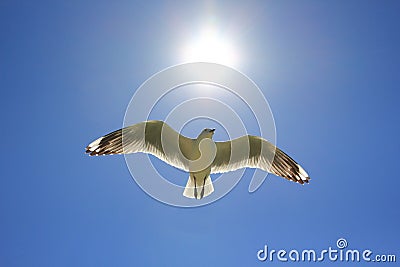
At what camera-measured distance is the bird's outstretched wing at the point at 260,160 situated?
5.33 metres

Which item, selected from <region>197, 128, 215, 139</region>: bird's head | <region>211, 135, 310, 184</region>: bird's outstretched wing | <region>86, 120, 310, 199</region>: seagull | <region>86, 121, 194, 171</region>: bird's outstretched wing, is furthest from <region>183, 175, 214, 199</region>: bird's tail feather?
<region>197, 128, 215, 139</region>: bird's head

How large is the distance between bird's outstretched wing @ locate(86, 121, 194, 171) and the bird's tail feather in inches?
13.2

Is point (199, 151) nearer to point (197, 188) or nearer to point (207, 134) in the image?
point (207, 134)

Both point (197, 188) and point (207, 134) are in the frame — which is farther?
point (197, 188)

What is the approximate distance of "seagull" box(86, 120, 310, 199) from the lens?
5.04 metres

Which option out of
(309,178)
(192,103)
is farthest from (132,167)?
(309,178)

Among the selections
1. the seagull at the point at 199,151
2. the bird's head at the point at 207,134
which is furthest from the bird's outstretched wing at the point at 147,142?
the bird's head at the point at 207,134

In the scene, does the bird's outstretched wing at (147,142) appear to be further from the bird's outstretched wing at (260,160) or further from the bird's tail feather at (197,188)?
the bird's outstretched wing at (260,160)

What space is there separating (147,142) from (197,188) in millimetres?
846

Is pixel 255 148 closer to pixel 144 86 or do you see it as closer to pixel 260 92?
pixel 260 92

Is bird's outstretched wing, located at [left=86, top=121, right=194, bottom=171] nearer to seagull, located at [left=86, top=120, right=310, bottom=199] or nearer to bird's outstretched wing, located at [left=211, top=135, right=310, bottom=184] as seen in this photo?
seagull, located at [left=86, top=120, right=310, bottom=199]

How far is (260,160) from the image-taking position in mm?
5438

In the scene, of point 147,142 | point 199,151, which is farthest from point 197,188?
point 147,142

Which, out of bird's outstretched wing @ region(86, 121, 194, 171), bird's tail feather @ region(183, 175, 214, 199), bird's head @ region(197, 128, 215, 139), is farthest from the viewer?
bird's tail feather @ region(183, 175, 214, 199)
